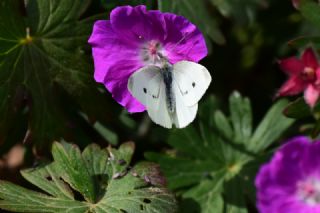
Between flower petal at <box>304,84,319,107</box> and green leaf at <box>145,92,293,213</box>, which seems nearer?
flower petal at <box>304,84,319,107</box>

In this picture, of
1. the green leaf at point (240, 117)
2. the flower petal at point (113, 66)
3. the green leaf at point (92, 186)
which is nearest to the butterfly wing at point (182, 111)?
Answer: the flower petal at point (113, 66)

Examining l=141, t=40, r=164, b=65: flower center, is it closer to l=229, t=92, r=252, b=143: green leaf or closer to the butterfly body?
the butterfly body

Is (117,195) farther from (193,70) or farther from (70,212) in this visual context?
(193,70)

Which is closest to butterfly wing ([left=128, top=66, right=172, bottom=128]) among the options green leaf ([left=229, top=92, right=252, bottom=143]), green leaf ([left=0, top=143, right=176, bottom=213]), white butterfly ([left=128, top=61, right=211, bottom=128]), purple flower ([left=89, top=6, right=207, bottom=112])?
white butterfly ([left=128, top=61, right=211, bottom=128])

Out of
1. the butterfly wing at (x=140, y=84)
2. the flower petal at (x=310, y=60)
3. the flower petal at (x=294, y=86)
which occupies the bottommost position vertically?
the flower petal at (x=294, y=86)

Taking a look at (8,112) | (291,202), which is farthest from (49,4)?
(291,202)

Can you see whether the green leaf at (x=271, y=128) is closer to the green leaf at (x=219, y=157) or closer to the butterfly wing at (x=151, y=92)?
the green leaf at (x=219, y=157)
